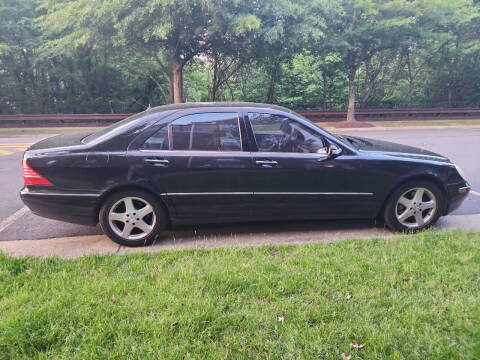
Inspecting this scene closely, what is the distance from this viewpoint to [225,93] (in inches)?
893

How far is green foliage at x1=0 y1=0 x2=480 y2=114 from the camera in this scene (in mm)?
13914

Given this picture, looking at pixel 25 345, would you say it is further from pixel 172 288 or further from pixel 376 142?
pixel 376 142

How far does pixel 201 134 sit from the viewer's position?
402 centimetres

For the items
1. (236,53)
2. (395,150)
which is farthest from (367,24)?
(395,150)

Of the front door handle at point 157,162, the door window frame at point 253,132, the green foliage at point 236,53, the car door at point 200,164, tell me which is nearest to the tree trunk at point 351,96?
the green foliage at point 236,53

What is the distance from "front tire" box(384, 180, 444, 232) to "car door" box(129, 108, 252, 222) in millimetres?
1748

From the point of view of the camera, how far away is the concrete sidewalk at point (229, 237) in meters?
3.89

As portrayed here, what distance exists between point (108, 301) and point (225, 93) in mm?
20961

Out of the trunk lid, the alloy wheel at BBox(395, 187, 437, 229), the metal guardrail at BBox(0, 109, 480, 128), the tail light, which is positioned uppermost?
the metal guardrail at BBox(0, 109, 480, 128)

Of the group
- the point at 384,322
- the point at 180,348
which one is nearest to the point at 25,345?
the point at 180,348

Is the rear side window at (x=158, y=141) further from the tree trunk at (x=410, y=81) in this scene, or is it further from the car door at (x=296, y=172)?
the tree trunk at (x=410, y=81)

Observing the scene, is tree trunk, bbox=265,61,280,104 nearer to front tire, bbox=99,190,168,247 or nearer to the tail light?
front tire, bbox=99,190,168,247

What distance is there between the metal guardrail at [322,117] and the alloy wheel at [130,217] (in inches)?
604

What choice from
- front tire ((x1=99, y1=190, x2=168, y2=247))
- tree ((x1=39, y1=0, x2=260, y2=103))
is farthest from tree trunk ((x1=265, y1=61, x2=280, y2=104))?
front tire ((x1=99, y1=190, x2=168, y2=247))
